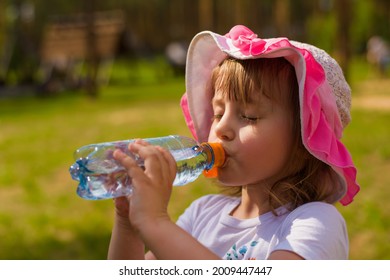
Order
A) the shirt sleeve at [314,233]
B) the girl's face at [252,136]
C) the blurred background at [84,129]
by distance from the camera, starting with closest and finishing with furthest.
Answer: the shirt sleeve at [314,233]
the girl's face at [252,136]
the blurred background at [84,129]

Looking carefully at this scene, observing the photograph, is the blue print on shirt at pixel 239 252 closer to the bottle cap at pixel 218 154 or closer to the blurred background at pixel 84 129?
the bottle cap at pixel 218 154

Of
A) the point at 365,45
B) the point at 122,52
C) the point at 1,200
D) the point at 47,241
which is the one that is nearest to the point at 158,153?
the point at 47,241

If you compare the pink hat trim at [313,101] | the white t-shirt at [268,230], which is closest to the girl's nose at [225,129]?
the pink hat trim at [313,101]

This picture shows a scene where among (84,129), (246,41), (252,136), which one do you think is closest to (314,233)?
(252,136)

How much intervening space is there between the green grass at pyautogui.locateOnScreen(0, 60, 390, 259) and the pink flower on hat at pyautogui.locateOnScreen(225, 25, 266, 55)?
10.7ft

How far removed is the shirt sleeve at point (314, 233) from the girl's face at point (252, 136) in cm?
18

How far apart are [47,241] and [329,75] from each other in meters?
4.18

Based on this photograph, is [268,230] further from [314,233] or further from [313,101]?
[313,101]

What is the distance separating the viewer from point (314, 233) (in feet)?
6.68

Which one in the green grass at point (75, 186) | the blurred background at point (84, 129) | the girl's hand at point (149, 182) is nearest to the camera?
the girl's hand at point (149, 182)

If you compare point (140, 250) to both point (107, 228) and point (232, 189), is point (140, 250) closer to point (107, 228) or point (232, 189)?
point (232, 189)

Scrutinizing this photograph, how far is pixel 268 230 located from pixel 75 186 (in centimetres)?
581

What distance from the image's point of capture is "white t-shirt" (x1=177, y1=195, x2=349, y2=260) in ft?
6.67

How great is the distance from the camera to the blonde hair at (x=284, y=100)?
218 centimetres
